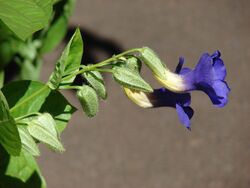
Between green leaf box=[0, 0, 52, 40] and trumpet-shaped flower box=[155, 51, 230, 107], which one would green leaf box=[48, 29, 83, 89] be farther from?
trumpet-shaped flower box=[155, 51, 230, 107]

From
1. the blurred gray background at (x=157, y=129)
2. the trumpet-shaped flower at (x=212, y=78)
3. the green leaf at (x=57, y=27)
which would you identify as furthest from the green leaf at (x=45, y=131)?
the blurred gray background at (x=157, y=129)

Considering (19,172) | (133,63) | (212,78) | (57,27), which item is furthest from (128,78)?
(57,27)

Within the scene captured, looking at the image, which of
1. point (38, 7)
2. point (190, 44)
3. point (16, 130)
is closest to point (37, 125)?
point (16, 130)

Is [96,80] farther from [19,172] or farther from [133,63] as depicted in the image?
[19,172]

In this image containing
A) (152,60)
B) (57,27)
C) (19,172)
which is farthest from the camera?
(57,27)

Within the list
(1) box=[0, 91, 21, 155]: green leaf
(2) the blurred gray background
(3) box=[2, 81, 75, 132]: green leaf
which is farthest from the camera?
Result: (2) the blurred gray background

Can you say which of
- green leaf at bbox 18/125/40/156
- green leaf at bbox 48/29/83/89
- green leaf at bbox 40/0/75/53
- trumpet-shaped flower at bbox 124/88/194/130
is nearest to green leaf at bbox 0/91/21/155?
green leaf at bbox 18/125/40/156

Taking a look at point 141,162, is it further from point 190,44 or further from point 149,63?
point 149,63
